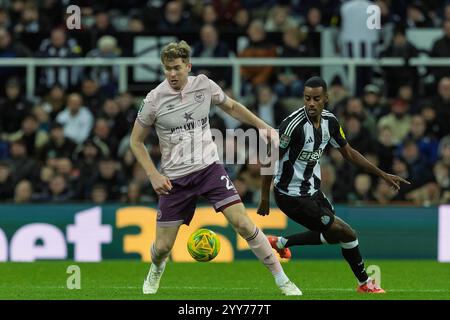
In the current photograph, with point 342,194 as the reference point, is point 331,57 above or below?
above

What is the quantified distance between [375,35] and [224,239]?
15.0ft

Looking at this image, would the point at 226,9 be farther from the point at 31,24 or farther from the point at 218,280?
the point at 218,280

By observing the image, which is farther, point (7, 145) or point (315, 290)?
point (7, 145)

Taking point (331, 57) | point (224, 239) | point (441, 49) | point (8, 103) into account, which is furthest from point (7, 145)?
point (441, 49)

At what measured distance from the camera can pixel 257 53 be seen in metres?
20.5

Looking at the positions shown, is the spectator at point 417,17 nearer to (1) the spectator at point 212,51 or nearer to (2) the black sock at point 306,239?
(1) the spectator at point 212,51

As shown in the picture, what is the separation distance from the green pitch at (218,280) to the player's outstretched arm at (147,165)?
1.06 meters

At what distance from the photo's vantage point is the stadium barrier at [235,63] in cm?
2016

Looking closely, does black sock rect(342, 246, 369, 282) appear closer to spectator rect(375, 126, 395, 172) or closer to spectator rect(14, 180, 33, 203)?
spectator rect(375, 126, 395, 172)

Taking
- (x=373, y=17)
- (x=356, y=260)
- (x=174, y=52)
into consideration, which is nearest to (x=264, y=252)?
(x=356, y=260)

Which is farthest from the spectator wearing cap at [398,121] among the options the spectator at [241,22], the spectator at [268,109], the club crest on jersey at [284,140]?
the club crest on jersey at [284,140]

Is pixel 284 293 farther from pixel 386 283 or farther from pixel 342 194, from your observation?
pixel 342 194

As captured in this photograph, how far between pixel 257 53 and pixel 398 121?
2.46m
